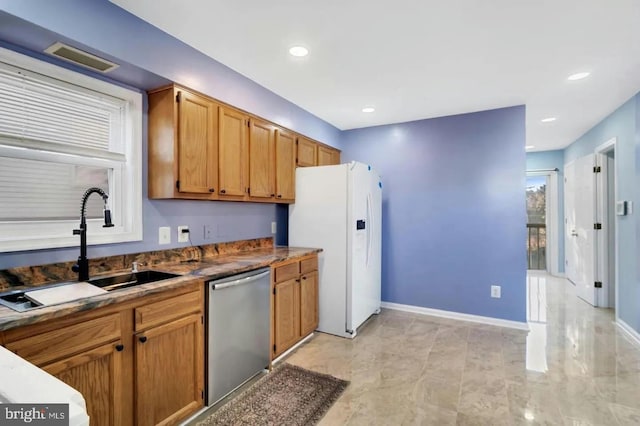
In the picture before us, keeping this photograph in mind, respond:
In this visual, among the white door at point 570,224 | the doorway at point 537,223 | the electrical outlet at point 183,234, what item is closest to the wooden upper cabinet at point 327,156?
the electrical outlet at point 183,234

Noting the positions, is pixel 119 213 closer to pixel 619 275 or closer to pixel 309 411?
→ pixel 309 411

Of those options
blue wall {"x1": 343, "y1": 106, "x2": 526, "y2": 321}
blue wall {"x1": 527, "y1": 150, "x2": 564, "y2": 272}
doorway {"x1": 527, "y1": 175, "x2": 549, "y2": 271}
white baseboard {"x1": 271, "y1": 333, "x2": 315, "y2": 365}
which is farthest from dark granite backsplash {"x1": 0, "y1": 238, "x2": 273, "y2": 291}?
doorway {"x1": 527, "y1": 175, "x2": 549, "y2": 271}

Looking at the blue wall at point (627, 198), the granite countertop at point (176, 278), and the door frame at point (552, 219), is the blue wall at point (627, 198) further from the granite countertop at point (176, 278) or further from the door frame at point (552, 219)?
the granite countertop at point (176, 278)

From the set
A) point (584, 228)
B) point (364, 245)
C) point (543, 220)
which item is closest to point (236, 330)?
point (364, 245)

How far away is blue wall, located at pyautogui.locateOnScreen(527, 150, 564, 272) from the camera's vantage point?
620 cm

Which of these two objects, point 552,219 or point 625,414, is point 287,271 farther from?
point 552,219

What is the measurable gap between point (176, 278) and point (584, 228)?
553 centimetres

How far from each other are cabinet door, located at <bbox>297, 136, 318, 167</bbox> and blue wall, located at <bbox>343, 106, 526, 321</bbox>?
83cm

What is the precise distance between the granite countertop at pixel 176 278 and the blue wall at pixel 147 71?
0.72 ft

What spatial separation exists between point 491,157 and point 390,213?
1356 millimetres

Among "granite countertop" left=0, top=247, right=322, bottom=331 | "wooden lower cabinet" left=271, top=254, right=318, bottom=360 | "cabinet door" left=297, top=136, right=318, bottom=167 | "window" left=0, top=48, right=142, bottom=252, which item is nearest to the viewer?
"granite countertop" left=0, top=247, right=322, bottom=331

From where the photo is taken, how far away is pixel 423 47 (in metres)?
2.39

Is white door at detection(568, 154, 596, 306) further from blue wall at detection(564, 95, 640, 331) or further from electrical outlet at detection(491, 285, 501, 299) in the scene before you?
electrical outlet at detection(491, 285, 501, 299)

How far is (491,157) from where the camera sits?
3.74m
